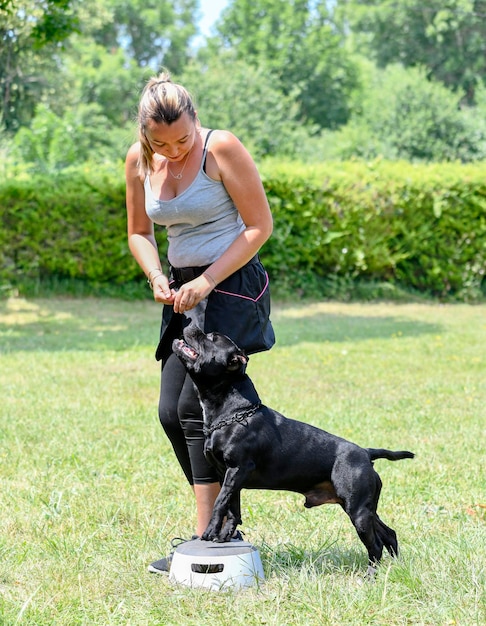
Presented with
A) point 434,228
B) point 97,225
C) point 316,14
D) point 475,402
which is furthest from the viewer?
point 316,14

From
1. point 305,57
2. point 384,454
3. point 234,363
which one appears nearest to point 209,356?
point 234,363

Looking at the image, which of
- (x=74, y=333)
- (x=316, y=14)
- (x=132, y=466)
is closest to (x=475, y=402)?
(x=132, y=466)

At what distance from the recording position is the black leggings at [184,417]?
367 cm

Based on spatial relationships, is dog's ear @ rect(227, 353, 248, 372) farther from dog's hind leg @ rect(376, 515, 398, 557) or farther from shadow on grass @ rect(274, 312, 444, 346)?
shadow on grass @ rect(274, 312, 444, 346)

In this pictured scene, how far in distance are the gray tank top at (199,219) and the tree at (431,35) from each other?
41.5m

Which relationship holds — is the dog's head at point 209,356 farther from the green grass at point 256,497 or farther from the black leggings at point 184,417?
the green grass at point 256,497

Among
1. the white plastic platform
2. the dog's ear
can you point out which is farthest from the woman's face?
the white plastic platform

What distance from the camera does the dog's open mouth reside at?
3.41 metres

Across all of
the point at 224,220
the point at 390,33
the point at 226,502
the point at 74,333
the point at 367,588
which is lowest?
the point at 74,333

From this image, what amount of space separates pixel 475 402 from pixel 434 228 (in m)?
9.47

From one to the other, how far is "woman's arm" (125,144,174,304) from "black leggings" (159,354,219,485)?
0.35m

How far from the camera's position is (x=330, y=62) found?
1848 inches

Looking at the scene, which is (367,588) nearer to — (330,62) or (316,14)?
(330,62)

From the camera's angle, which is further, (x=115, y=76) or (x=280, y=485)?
(x=115, y=76)
